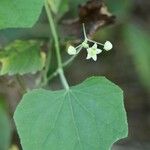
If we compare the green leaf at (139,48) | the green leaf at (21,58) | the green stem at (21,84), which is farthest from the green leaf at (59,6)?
the green leaf at (139,48)

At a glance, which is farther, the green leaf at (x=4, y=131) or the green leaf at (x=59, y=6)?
the green leaf at (x=4, y=131)

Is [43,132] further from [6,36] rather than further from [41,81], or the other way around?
[6,36]

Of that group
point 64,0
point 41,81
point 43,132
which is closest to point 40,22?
point 64,0

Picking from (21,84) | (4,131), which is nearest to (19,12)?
(21,84)

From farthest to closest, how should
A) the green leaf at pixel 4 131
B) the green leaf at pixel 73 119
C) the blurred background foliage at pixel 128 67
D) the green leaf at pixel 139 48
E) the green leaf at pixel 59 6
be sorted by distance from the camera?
the green leaf at pixel 139 48 → the blurred background foliage at pixel 128 67 → the green leaf at pixel 4 131 → the green leaf at pixel 59 6 → the green leaf at pixel 73 119

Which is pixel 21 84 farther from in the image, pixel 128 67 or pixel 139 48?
pixel 128 67

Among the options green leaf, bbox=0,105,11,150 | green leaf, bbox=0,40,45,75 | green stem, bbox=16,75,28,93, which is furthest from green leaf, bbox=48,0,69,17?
green leaf, bbox=0,105,11,150

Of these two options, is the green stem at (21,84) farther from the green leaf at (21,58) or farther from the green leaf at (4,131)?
the green leaf at (4,131)

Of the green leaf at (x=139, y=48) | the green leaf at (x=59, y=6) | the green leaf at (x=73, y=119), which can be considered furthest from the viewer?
the green leaf at (x=139, y=48)
